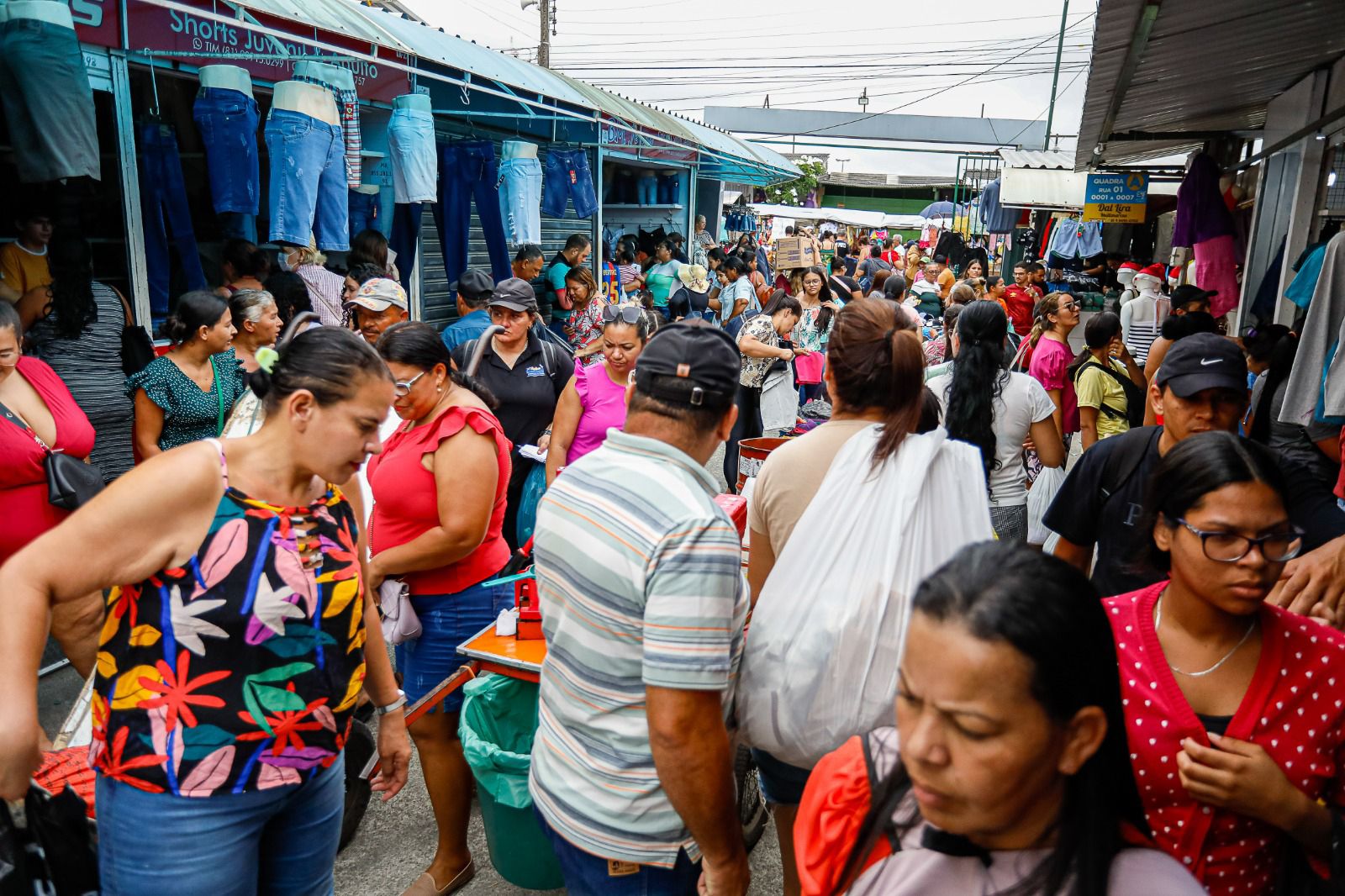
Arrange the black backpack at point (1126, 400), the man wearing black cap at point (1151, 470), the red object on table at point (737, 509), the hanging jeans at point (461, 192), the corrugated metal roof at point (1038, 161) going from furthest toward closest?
the corrugated metal roof at point (1038, 161)
the hanging jeans at point (461, 192)
the black backpack at point (1126, 400)
the red object on table at point (737, 509)
the man wearing black cap at point (1151, 470)

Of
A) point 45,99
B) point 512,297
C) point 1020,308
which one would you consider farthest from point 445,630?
point 1020,308

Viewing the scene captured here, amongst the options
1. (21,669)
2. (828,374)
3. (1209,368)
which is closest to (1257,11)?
(1209,368)

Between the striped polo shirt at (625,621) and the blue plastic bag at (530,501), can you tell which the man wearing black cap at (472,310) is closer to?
the blue plastic bag at (530,501)

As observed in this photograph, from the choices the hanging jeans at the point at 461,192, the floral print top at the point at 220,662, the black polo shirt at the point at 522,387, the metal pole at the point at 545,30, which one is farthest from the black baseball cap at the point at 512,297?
the metal pole at the point at 545,30

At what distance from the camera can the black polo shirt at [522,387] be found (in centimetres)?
504

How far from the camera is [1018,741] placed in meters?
1.17

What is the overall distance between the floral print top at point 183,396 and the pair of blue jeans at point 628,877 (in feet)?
11.7

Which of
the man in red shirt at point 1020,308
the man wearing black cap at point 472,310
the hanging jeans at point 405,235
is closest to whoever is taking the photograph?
the man wearing black cap at point 472,310

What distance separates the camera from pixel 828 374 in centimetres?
275

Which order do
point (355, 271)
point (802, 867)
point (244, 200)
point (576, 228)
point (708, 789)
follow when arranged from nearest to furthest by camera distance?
point (802, 867) < point (708, 789) < point (244, 200) < point (355, 271) < point (576, 228)

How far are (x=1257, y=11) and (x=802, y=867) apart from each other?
5.14m

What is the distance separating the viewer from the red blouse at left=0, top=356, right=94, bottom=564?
3.84 m

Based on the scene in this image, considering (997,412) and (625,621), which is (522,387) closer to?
(997,412)

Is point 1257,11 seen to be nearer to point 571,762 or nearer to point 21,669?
point 571,762
